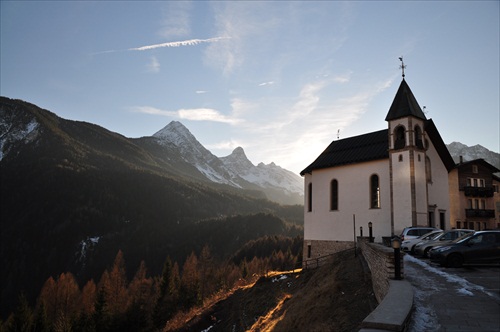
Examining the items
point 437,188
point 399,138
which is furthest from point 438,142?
point 399,138

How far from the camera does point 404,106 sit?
3366 centimetres

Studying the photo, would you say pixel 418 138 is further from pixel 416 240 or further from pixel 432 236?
pixel 432 236

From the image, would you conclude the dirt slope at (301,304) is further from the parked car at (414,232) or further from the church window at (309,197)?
the church window at (309,197)

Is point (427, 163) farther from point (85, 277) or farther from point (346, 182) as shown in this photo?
point (85, 277)

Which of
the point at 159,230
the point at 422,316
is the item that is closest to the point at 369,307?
the point at 422,316

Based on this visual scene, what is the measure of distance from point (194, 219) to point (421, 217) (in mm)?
171585

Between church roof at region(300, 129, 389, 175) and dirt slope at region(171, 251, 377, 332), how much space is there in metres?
9.37

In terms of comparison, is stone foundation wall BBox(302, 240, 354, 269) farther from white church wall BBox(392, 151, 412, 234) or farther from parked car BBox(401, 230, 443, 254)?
parked car BBox(401, 230, 443, 254)

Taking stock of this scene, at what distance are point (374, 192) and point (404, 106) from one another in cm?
784

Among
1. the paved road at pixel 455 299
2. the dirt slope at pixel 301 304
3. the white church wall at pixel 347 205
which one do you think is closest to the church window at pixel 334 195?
the white church wall at pixel 347 205

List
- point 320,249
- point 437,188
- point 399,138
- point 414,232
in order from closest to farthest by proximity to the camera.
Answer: point 414,232 → point 399,138 → point 437,188 → point 320,249

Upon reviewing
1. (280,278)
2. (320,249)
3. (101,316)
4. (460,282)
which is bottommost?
(101,316)

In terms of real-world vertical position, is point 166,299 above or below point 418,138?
below

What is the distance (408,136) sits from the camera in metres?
32.4
